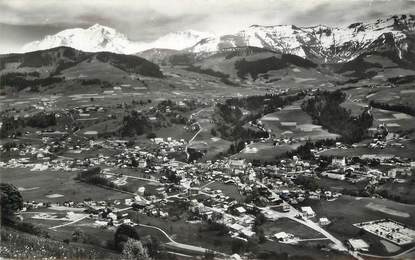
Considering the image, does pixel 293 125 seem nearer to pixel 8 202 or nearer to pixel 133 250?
pixel 8 202

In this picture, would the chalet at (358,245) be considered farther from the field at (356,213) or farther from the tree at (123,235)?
the tree at (123,235)

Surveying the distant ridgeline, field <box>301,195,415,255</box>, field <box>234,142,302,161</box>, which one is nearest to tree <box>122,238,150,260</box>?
field <box>301,195,415,255</box>

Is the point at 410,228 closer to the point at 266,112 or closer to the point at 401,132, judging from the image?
the point at 401,132

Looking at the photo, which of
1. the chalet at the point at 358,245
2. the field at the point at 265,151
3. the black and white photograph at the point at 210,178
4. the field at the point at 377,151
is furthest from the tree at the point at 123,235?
the field at the point at 377,151

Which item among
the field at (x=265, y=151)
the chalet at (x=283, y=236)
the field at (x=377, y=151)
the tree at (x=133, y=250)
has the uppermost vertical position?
the tree at (x=133, y=250)

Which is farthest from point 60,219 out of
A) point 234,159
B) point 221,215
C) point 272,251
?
point 234,159

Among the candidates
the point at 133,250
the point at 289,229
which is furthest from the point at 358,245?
the point at 133,250
